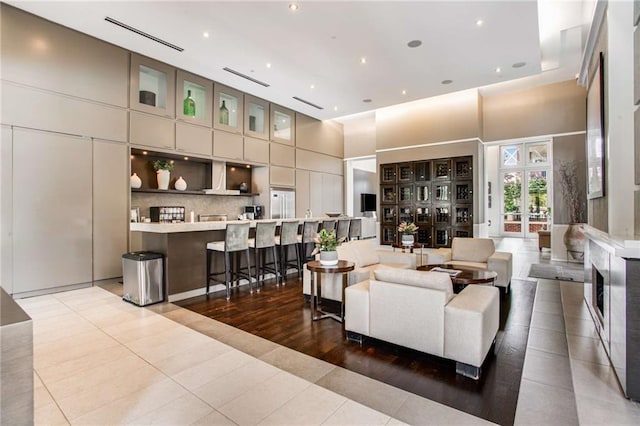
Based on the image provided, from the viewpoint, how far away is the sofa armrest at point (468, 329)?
7.76ft

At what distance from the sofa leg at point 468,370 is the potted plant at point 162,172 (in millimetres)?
5848

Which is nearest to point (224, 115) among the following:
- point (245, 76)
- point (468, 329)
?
point (245, 76)

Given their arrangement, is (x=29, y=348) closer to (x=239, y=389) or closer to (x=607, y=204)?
(x=239, y=389)

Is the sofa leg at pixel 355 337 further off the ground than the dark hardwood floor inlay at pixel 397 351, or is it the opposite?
the sofa leg at pixel 355 337

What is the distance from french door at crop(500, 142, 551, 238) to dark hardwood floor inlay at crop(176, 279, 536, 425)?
30.4 ft

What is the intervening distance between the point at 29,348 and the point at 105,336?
2707 millimetres

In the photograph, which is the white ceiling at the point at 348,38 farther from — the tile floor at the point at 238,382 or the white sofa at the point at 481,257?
the tile floor at the point at 238,382

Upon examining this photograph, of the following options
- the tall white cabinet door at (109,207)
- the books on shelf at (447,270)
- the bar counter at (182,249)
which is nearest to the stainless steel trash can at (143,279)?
the bar counter at (182,249)

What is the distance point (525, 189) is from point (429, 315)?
1214 cm

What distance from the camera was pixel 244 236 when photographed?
15.7 feet

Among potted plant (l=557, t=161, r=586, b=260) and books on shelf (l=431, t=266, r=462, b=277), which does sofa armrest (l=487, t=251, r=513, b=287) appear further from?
potted plant (l=557, t=161, r=586, b=260)

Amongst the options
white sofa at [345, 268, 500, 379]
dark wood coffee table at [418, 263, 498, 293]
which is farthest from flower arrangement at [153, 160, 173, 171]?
dark wood coffee table at [418, 263, 498, 293]

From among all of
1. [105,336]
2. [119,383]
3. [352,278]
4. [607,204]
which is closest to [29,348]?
[119,383]

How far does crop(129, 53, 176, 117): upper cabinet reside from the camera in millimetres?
5559
